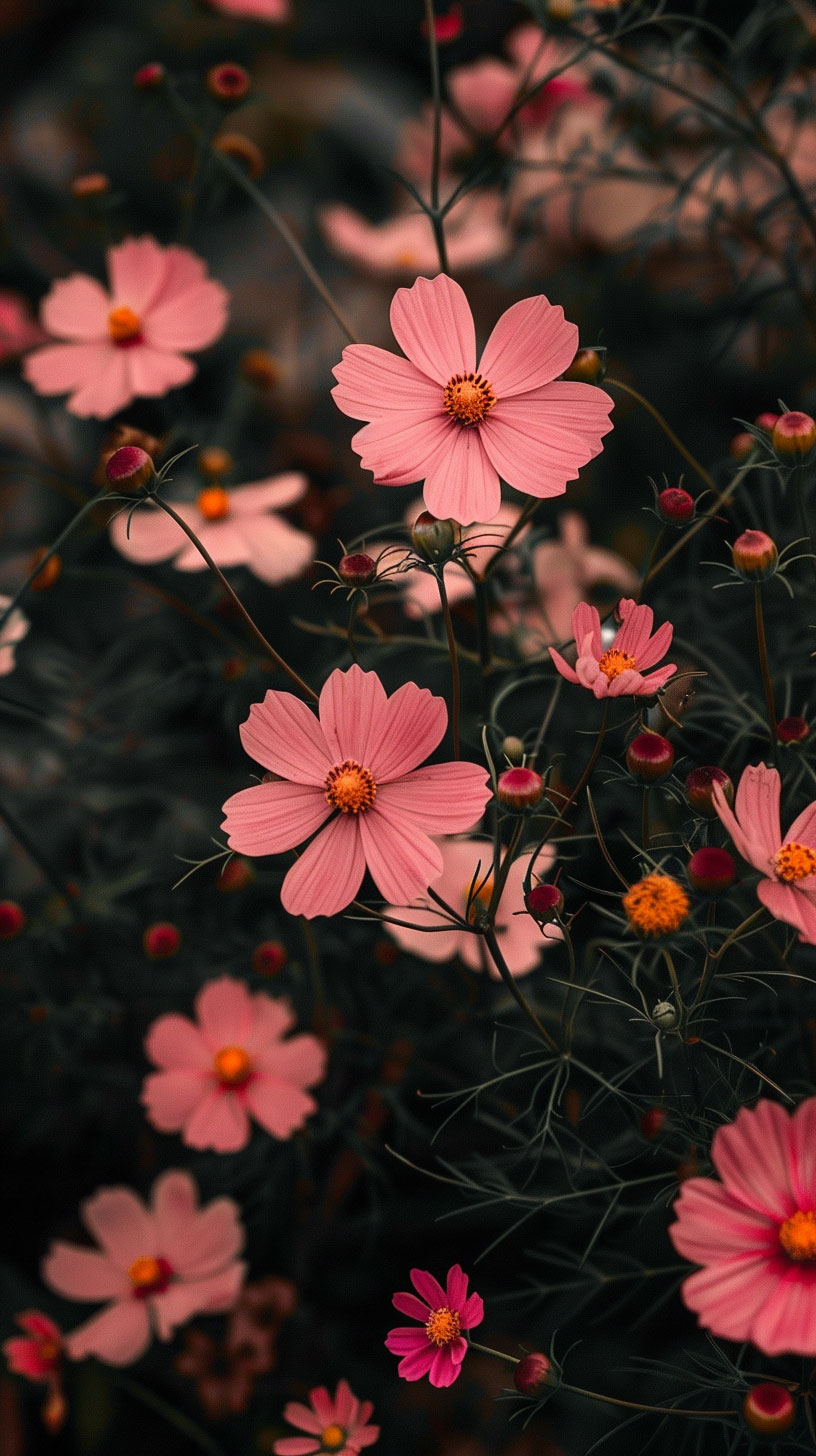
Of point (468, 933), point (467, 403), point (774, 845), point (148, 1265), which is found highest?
point (467, 403)

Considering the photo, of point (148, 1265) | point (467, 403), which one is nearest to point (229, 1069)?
point (148, 1265)

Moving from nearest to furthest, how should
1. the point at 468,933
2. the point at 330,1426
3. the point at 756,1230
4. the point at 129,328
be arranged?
A: the point at 756,1230 < the point at 330,1426 < the point at 468,933 < the point at 129,328

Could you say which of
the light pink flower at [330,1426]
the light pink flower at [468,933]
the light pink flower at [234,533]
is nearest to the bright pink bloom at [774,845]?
the light pink flower at [468,933]

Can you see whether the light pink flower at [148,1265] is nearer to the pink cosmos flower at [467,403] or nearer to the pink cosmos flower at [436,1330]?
the pink cosmos flower at [436,1330]

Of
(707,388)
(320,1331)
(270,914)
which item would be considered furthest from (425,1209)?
(707,388)

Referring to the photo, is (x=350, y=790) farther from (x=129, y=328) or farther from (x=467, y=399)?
(x=129, y=328)

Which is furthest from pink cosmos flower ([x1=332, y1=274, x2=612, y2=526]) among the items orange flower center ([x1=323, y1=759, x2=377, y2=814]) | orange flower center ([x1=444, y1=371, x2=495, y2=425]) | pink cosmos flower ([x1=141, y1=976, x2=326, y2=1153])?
pink cosmos flower ([x1=141, y1=976, x2=326, y2=1153])

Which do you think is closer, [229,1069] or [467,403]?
[467,403]

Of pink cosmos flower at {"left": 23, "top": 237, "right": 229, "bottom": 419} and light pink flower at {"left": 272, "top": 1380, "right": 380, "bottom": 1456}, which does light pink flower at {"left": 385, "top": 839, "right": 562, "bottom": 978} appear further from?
pink cosmos flower at {"left": 23, "top": 237, "right": 229, "bottom": 419}

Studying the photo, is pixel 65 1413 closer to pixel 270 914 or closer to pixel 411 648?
pixel 270 914
